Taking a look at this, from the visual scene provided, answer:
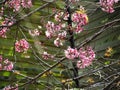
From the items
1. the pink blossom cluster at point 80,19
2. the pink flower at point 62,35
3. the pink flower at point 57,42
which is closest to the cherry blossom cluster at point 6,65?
the pink flower at point 57,42

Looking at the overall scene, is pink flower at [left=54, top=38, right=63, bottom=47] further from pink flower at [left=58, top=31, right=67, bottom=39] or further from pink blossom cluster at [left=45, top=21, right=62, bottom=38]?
pink blossom cluster at [left=45, top=21, right=62, bottom=38]

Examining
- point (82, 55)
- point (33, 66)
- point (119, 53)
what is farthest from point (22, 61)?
point (82, 55)

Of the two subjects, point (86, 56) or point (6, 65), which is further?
point (6, 65)

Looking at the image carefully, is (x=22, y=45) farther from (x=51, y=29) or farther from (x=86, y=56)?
(x=86, y=56)

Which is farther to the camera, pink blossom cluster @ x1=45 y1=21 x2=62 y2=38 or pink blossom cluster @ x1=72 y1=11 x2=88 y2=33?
pink blossom cluster @ x1=45 y1=21 x2=62 y2=38

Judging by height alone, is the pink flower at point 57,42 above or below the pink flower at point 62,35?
below

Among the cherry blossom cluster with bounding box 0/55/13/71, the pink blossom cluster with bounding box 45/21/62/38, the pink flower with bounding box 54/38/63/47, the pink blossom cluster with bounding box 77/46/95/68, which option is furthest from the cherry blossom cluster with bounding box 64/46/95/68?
the cherry blossom cluster with bounding box 0/55/13/71

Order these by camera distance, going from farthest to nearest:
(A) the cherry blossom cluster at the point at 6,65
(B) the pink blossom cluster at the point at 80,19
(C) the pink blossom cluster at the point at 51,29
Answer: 1. (A) the cherry blossom cluster at the point at 6,65
2. (C) the pink blossom cluster at the point at 51,29
3. (B) the pink blossom cluster at the point at 80,19

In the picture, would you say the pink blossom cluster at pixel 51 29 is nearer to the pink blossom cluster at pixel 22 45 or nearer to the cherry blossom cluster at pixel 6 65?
the pink blossom cluster at pixel 22 45

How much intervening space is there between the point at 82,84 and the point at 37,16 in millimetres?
1805

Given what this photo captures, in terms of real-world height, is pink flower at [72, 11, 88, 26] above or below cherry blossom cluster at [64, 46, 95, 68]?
above

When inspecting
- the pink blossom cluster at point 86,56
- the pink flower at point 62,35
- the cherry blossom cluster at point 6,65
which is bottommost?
the pink blossom cluster at point 86,56

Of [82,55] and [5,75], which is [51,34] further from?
[5,75]

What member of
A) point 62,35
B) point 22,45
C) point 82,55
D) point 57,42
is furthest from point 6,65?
point 82,55
